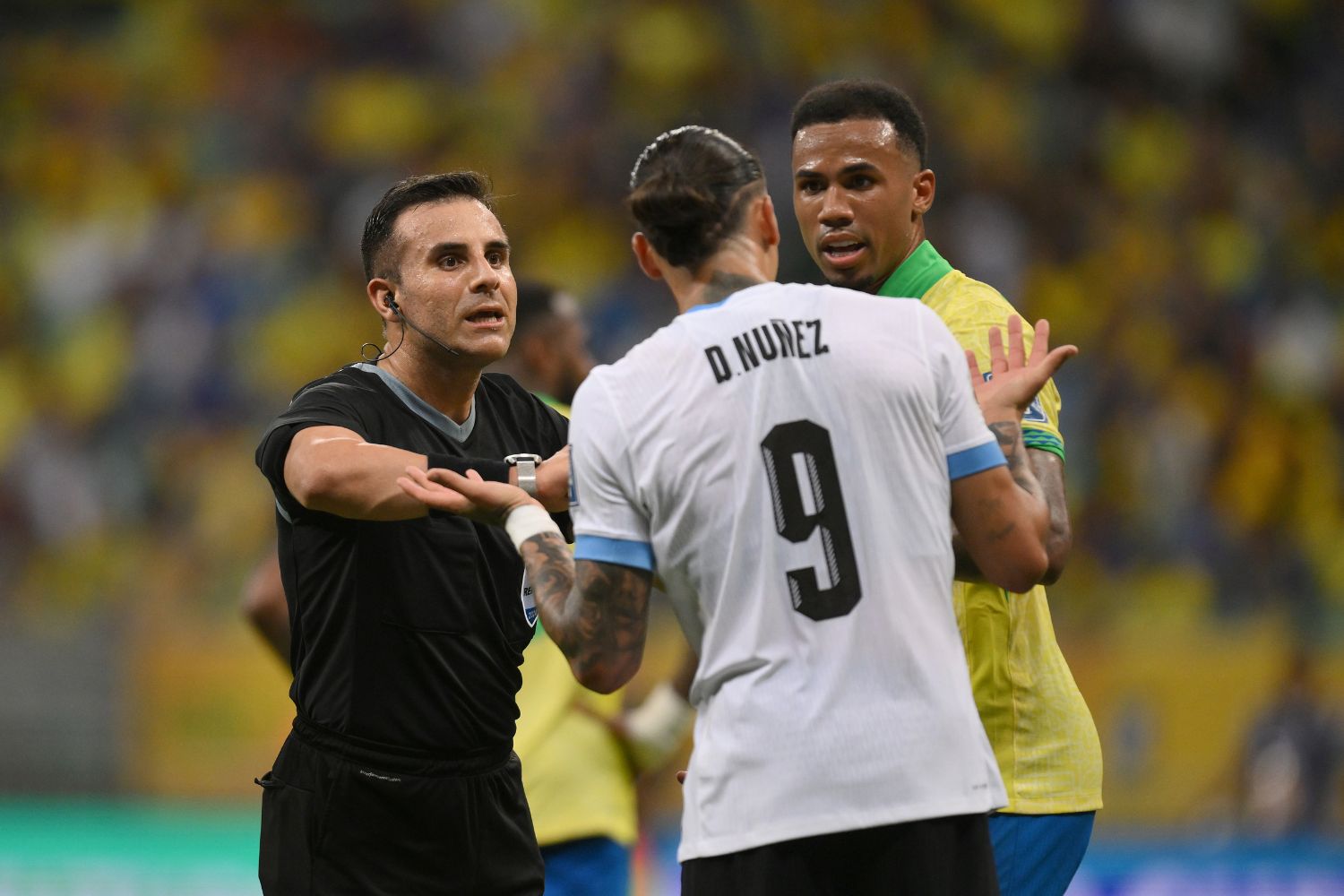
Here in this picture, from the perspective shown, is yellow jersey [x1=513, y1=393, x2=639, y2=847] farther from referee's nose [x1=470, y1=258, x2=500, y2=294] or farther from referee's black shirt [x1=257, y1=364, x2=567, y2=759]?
referee's nose [x1=470, y1=258, x2=500, y2=294]

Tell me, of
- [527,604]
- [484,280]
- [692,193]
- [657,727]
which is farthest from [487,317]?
[657,727]

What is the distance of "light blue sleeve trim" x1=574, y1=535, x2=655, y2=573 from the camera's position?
280 cm

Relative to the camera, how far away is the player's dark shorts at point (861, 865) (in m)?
2.66

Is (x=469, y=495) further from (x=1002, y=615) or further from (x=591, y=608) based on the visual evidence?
(x=1002, y=615)

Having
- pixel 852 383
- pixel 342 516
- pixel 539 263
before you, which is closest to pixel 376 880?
pixel 342 516

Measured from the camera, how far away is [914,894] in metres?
Answer: 2.66

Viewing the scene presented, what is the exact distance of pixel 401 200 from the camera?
404 centimetres

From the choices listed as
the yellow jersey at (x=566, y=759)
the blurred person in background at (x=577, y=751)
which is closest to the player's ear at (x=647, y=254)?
the blurred person in background at (x=577, y=751)

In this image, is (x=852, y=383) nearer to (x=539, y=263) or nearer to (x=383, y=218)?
(x=383, y=218)

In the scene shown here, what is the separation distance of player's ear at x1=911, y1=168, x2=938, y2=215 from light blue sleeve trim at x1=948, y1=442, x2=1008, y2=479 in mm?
1159

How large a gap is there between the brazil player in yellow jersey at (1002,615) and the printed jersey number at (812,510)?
0.60 m

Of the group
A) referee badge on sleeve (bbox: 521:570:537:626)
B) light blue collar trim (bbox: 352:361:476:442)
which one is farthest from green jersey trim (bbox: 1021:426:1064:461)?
light blue collar trim (bbox: 352:361:476:442)

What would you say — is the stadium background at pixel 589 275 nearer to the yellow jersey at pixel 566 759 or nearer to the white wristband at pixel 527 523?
the yellow jersey at pixel 566 759

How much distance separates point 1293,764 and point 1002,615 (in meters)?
6.33
